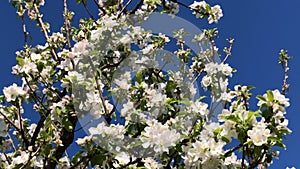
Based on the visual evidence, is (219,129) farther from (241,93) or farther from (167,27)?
(167,27)

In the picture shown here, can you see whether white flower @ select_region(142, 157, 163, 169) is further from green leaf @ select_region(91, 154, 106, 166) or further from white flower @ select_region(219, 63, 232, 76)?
white flower @ select_region(219, 63, 232, 76)

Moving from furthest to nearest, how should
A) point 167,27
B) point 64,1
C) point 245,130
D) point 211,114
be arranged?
point 167,27 < point 64,1 < point 211,114 < point 245,130

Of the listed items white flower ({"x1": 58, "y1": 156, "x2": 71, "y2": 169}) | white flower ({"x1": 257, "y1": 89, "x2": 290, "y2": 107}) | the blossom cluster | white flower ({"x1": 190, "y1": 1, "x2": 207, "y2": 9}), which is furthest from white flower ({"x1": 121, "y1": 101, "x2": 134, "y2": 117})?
white flower ({"x1": 190, "y1": 1, "x2": 207, "y2": 9})

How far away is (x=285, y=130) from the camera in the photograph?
2.30 meters

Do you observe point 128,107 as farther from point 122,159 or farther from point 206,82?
point 206,82

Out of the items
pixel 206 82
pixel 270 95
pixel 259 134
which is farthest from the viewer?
pixel 206 82

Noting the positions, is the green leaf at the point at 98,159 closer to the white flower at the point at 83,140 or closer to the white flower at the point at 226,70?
the white flower at the point at 83,140

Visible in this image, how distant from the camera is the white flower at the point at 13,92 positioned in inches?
120

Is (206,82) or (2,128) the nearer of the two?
(2,128)

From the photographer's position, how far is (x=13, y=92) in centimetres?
305

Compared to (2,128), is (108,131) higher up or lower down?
lower down

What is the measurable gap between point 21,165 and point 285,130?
1.80m

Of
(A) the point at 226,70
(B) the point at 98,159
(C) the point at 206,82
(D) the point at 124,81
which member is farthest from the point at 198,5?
(B) the point at 98,159

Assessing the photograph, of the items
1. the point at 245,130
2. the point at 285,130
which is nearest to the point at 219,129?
the point at 245,130
